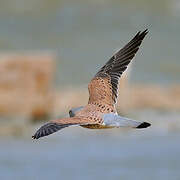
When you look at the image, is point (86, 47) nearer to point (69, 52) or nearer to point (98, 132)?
point (69, 52)

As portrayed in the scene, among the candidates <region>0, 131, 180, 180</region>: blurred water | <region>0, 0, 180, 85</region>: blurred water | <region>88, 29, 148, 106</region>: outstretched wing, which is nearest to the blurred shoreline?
<region>0, 131, 180, 180</region>: blurred water

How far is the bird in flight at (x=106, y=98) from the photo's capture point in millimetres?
8289

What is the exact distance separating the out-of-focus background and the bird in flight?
2755 mm

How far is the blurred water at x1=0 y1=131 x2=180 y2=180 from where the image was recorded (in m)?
12.2

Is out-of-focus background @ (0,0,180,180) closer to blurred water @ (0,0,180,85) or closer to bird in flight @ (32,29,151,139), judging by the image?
blurred water @ (0,0,180,85)

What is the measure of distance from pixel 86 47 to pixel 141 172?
1360 cm

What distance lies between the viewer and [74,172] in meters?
12.3

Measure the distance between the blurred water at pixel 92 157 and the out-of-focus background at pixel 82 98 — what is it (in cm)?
1

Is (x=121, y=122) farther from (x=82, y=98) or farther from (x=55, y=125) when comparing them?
(x=82, y=98)
